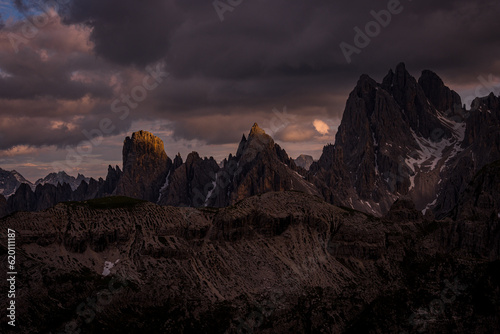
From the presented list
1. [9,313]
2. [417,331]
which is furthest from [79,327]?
[417,331]

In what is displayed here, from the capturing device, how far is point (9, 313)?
17875 centimetres

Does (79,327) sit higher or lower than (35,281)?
lower

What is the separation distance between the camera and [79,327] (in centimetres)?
18612

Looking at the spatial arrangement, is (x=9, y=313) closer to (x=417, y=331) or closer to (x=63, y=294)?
(x=63, y=294)

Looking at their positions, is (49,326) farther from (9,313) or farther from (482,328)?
(482,328)

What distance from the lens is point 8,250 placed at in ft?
653

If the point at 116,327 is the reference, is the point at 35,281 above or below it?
above

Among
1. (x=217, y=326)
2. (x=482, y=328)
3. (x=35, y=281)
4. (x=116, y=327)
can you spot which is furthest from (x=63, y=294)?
(x=482, y=328)

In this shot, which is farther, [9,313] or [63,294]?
[63,294]

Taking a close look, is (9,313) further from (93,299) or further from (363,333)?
(363,333)

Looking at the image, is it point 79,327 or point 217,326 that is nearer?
point 79,327

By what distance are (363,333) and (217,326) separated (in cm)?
5408

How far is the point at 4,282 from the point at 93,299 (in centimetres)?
3087

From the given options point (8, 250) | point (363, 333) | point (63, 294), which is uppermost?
point (8, 250)
